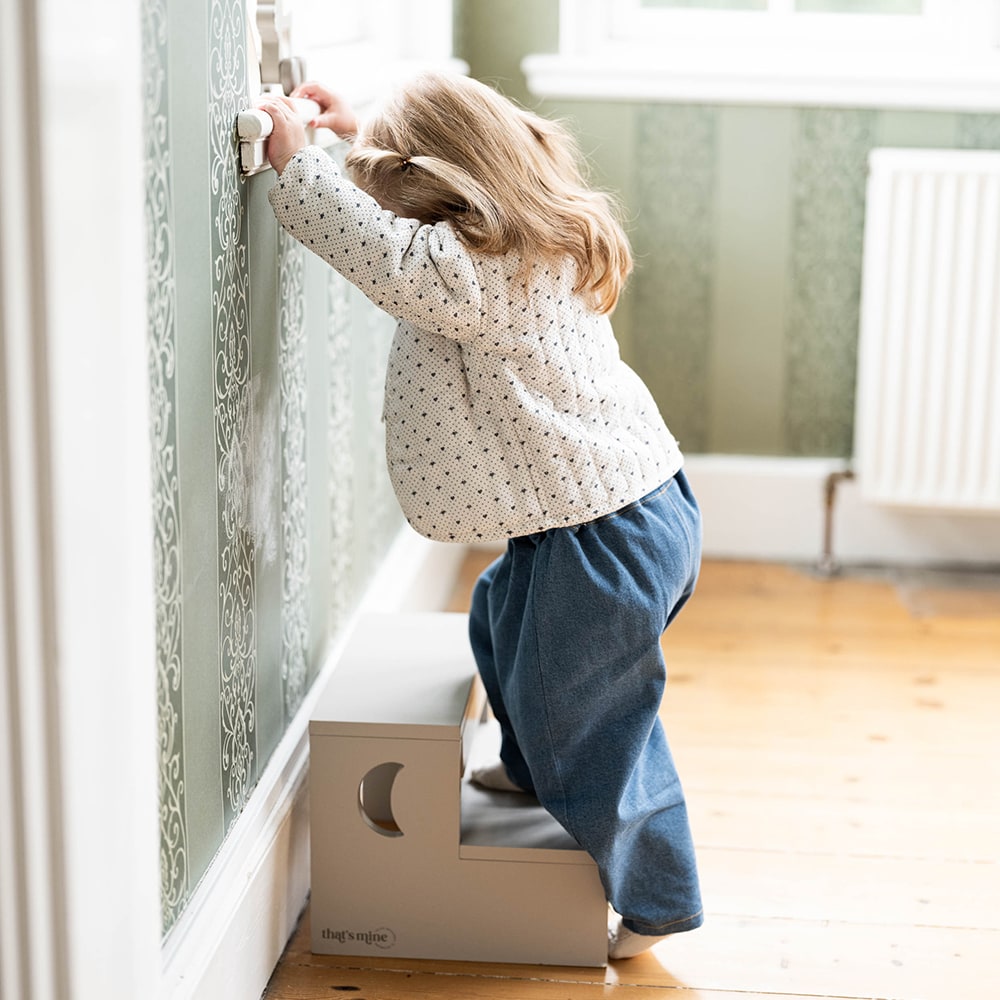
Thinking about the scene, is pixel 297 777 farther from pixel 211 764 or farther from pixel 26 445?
pixel 26 445

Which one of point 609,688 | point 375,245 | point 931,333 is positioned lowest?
point 609,688

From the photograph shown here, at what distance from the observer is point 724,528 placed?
118 inches

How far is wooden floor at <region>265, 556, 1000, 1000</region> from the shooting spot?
5.08 feet

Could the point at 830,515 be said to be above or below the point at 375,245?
below

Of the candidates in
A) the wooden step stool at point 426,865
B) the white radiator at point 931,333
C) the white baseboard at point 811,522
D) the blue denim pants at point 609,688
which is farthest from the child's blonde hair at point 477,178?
the white baseboard at point 811,522

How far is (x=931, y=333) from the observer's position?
8.91 ft

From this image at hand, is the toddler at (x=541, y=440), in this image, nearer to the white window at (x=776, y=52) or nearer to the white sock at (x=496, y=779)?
the white sock at (x=496, y=779)

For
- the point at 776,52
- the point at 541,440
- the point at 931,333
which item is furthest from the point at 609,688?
the point at 776,52

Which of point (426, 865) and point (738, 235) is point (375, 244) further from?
point (738, 235)

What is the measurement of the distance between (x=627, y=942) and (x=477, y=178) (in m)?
0.83

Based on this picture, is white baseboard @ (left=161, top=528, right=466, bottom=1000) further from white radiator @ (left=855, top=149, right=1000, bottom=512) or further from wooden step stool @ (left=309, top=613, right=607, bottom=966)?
white radiator @ (left=855, top=149, right=1000, bottom=512)

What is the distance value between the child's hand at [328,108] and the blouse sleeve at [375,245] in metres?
0.23

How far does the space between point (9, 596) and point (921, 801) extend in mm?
1444

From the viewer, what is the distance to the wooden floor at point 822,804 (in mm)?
1550
